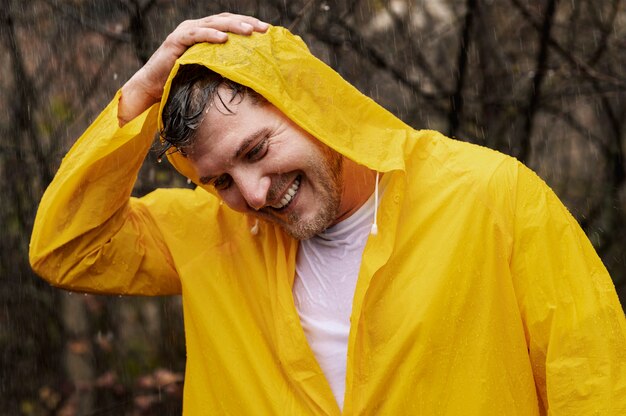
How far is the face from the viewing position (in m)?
2.39

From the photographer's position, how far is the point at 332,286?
254 cm

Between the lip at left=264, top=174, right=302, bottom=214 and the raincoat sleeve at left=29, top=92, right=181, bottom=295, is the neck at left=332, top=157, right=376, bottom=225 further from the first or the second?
the raincoat sleeve at left=29, top=92, right=181, bottom=295

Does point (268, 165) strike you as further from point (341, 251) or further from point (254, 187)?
point (341, 251)

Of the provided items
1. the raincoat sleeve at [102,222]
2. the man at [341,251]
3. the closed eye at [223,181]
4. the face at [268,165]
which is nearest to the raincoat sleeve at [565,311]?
the man at [341,251]

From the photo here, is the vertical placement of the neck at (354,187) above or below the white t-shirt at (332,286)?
above

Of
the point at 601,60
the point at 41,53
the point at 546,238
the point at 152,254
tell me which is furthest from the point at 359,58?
the point at 546,238

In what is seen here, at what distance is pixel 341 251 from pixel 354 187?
0.17 m

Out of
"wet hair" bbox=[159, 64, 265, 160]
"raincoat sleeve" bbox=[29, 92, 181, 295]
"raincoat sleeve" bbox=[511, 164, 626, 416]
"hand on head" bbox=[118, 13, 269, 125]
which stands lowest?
"raincoat sleeve" bbox=[511, 164, 626, 416]

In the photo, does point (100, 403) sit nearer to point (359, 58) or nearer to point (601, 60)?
point (359, 58)

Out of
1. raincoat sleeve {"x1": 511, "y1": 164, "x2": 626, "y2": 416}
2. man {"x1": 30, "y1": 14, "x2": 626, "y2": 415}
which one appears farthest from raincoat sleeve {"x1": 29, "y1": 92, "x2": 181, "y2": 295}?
raincoat sleeve {"x1": 511, "y1": 164, "x2": 626, "y2": 416}

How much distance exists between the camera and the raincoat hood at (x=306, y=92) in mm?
2396

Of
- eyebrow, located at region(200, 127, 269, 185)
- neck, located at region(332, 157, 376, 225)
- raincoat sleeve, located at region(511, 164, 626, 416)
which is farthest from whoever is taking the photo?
A: neck, located at region(332, 157, 376, 225)

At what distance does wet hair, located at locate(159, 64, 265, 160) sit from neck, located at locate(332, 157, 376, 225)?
295 millimetres

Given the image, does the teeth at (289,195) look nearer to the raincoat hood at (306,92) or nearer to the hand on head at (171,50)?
the raincoat hood at (306,92)
